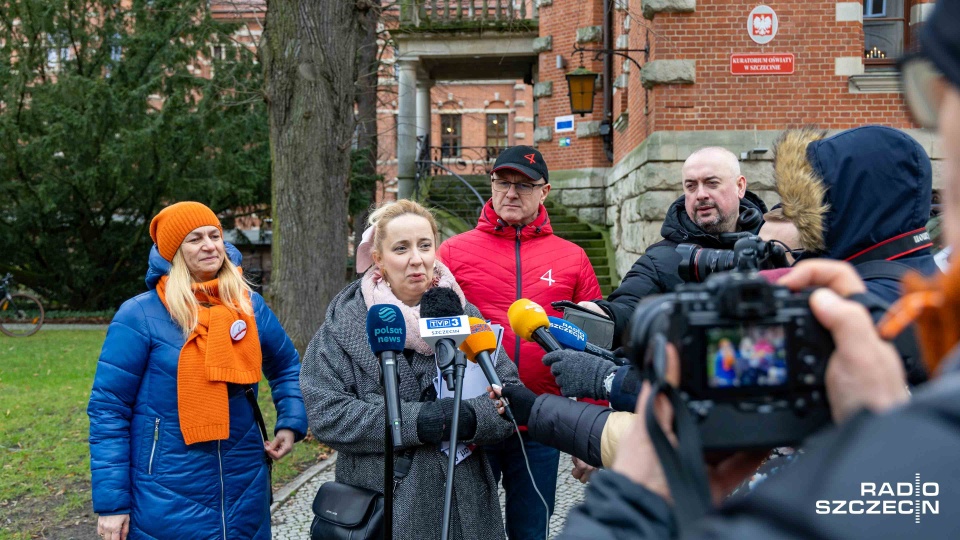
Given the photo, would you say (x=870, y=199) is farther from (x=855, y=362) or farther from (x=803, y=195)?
(x=855, y=362)

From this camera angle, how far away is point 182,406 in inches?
119

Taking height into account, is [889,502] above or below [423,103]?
below

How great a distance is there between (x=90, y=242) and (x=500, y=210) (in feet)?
56.8

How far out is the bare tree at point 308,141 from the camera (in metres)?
6.95

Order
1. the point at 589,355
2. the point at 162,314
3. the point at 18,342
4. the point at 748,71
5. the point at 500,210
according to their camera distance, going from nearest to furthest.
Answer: the point at 589,355
the point at 162,314
the point at 500,210
the point at 748,71
the point at 18,342

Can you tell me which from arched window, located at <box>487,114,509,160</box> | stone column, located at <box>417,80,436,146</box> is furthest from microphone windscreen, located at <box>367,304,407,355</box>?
arched window, located at <box>487,114,509,160</box>

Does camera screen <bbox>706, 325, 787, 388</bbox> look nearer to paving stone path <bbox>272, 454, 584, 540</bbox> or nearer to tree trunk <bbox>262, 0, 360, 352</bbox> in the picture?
paving stone path <bbox>272, 454, 584, 540</bbox>

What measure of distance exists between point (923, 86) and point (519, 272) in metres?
2.89

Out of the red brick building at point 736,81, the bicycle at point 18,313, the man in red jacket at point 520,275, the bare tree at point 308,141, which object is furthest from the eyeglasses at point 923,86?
the bicycle at point 18,313

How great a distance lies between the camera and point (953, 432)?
708 millimetres

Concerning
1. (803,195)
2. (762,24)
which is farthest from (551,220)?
(803,195)

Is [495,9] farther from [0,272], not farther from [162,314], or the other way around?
[162,314]

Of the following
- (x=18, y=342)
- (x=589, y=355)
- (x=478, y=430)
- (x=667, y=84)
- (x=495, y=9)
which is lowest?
(x=18, y=342)

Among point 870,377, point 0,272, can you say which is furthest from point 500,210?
point 0,272
